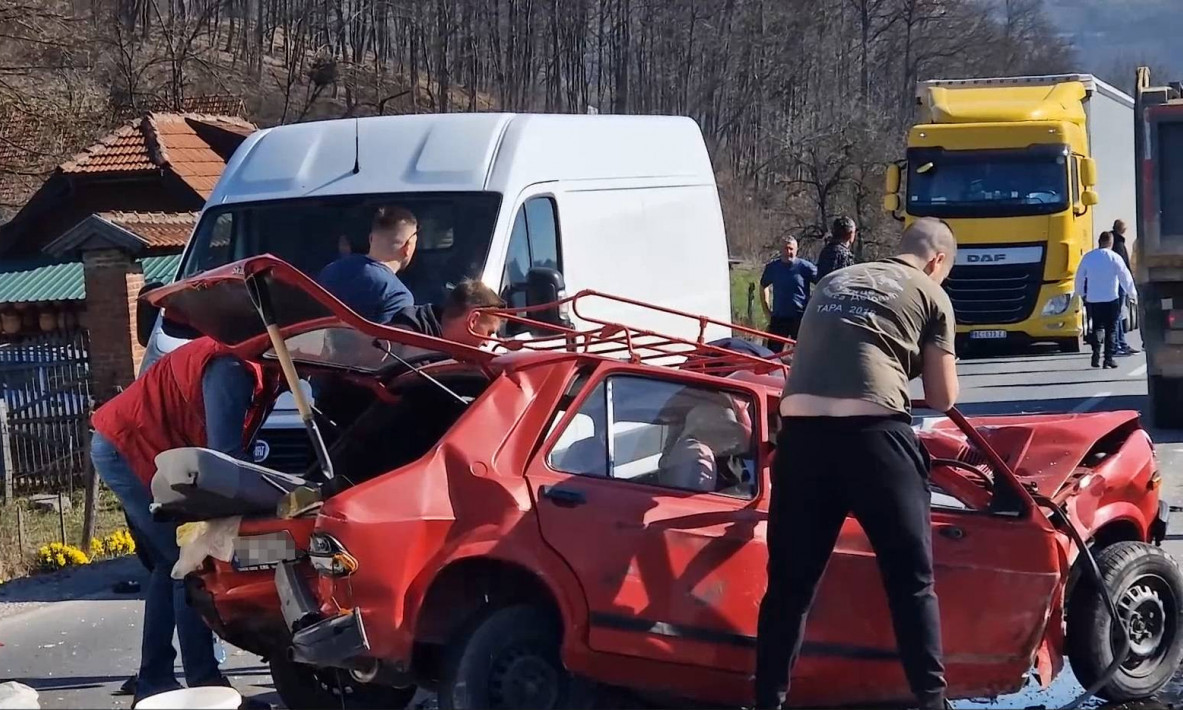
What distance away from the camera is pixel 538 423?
5.14 metres

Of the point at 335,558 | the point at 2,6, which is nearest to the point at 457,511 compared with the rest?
the point at 335,558

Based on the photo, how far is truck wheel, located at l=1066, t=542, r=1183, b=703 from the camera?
567 centimetres

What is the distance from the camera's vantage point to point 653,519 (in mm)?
5074

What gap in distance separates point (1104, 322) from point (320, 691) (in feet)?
50.8

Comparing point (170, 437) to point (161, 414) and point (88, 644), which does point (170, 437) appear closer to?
point (161, 414)

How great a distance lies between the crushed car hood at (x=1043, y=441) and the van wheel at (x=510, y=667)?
1.82 meters

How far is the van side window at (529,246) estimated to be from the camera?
8516mm

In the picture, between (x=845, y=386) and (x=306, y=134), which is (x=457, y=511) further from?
(x=306, y=134)

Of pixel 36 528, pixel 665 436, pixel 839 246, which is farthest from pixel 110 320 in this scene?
pixel 665 436

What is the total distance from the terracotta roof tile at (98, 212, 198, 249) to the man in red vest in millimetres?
9575

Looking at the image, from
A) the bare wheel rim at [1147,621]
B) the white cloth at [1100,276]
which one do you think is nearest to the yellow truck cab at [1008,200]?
the white cloth at [1100,276]

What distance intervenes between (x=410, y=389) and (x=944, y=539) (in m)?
1.98

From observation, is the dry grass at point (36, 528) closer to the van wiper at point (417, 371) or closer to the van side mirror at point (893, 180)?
the van wiper at point (417, 371)

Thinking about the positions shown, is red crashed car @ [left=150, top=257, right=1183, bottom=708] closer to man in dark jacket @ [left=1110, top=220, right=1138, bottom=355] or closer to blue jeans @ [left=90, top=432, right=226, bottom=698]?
blue jeans @ [left=90, top=432, right=226, bottom=698]
